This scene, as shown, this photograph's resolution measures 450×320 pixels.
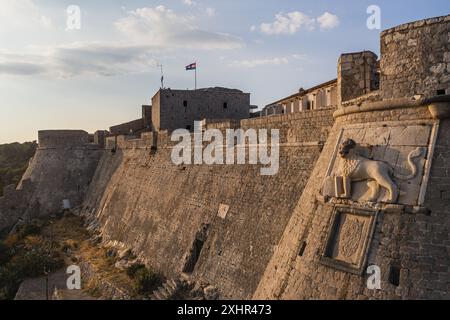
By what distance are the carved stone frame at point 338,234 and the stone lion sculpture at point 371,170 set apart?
0.31 m

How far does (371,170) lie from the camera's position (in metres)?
7.38

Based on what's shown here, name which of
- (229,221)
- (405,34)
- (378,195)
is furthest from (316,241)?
(229,221)

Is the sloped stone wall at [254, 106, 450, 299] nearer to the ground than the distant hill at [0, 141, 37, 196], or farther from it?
nearer to the ground

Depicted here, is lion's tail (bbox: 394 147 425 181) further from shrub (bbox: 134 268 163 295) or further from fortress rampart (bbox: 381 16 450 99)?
shrub (bbox: 134 268 163 295)

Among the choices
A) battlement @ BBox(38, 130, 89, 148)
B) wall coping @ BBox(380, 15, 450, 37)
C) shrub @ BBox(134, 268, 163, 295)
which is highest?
wall coping @ BBox(380, 15, 450, 37)

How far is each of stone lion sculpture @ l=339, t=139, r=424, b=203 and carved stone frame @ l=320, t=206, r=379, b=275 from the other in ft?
1.01

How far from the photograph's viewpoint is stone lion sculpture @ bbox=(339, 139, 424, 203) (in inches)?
277

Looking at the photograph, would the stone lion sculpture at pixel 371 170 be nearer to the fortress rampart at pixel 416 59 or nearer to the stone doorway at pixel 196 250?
the fortress rampart at pixel 416 59

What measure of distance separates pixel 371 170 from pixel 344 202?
2.92 feet

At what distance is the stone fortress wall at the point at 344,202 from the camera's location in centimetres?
672

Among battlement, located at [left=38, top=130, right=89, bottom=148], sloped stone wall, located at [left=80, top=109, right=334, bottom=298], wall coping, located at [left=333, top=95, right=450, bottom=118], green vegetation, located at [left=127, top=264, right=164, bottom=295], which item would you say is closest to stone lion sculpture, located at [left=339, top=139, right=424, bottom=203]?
wall coping, located at [left=333, top=95, right=450, bottom=118]

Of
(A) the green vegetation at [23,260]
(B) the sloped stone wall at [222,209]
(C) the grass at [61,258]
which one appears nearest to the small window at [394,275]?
(B) the sloped stone wall at [222,209]

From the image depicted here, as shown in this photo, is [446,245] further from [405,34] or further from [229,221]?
[229,221]

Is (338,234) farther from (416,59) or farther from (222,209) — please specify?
(222,209)
